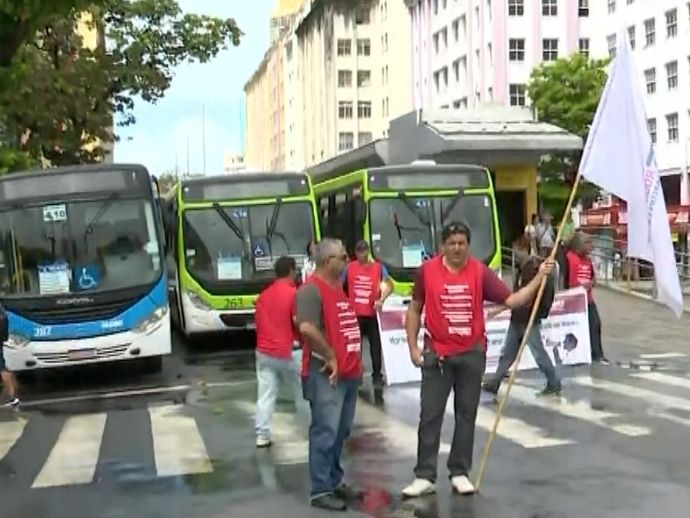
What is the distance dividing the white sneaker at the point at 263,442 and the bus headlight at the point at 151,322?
20.6 feet

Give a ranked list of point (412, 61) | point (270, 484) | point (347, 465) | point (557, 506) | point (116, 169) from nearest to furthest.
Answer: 1. point (557, 506)
2. point (270, 484)
3. point (347, 465)
4. point (116, 169)
5. point (412, 61)

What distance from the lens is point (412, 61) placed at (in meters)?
93.2

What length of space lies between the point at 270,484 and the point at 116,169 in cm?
940

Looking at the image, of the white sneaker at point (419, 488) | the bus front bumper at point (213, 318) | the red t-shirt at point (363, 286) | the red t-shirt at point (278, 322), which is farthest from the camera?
the bus front bumper at point (213, 318)

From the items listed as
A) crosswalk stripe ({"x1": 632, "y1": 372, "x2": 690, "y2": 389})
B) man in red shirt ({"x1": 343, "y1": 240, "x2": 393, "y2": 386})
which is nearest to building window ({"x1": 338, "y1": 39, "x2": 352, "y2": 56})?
man in red shirt ({"x1": 343, "y1": 240, "x2": 393, "y2": 386})

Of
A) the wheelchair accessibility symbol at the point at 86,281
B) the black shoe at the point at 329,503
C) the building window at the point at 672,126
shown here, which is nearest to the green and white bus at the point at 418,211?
the wheelchair accessibility symbol at the point at 86,281

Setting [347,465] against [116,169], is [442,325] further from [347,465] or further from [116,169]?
[116,169]

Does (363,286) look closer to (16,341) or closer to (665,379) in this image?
(665,379)

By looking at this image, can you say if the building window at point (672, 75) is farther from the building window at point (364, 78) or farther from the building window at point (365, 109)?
the building window at point (365, 109)

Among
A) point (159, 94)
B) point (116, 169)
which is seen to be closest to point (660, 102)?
point (159, 94)

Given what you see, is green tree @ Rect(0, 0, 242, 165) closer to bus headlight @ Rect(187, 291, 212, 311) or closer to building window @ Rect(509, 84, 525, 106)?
bus headlight @ Rect(187, 291, 212, 311)

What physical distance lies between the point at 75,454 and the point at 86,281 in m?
5.97

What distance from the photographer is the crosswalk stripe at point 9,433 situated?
456 inches

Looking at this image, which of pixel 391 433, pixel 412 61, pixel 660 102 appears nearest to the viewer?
pixel 391 433
